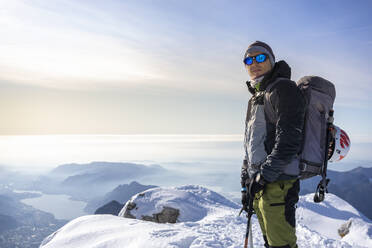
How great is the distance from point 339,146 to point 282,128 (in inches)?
49.8

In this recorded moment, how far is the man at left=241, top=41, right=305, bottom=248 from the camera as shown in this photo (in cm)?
338

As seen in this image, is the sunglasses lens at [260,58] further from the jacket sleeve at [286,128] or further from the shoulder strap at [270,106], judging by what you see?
the jacket sleeve at [286,128]

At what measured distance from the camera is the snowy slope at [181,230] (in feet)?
23.2

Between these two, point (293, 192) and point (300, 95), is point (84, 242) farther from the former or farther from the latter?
point (300, 95)

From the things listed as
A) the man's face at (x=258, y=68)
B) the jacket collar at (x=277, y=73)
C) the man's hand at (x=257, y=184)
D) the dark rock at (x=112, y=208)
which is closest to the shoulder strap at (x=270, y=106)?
the jacket collar at (x=277, y=73)

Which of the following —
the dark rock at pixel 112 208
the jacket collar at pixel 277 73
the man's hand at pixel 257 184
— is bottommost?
the dark rock at pixel 112 208

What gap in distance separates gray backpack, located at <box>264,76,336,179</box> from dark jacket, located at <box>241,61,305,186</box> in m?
0.11

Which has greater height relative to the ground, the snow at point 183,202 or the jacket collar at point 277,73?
the jacket collar at point 277,73

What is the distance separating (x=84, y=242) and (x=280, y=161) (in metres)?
7.61

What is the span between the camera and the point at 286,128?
3.36 m

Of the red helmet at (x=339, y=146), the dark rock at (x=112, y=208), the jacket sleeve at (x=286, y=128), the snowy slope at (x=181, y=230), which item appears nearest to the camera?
the jacket sleeve at (x=286, y=128)

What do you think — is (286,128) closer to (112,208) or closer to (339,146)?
(339,146)

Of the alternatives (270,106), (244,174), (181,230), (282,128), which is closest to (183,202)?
(181,230)

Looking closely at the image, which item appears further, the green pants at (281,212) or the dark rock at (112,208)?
the dark rock at (112,208)
